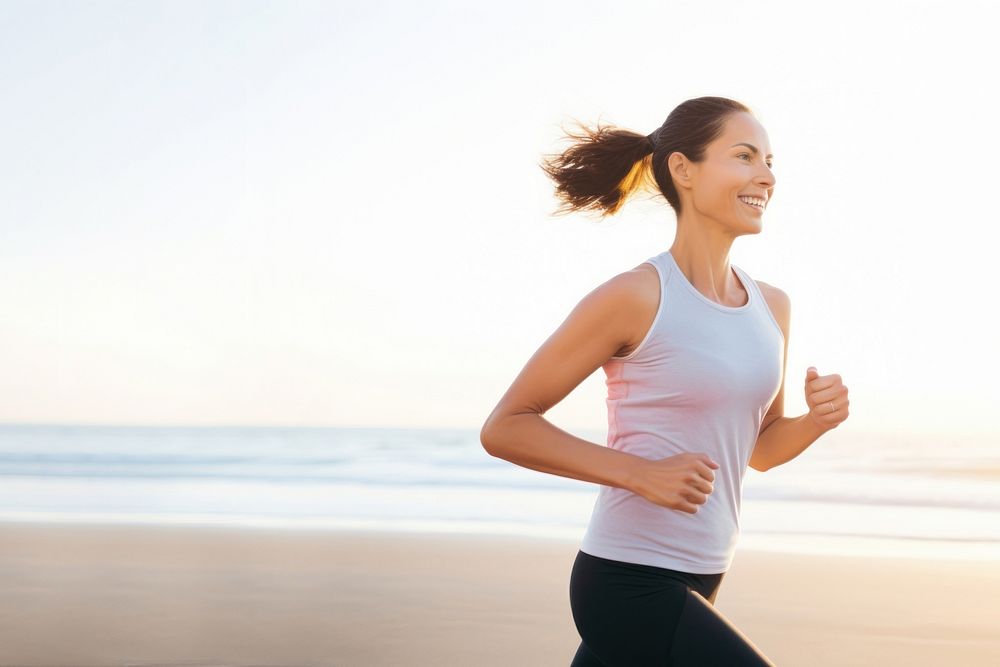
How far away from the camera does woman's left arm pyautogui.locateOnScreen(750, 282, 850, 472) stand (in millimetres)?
1817

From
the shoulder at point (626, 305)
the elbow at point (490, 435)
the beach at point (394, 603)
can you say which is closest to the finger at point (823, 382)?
the shoulder at point (626, 305)

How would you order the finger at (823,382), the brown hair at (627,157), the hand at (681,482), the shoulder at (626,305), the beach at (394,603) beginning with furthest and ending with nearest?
the beach at (394,603) < the brown hair at (627,157) < the finger at (823,382) < the shoulder at (626,305) < the hand at (681,482)

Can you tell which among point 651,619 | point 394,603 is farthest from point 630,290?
point 394,603

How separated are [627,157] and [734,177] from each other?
299mm

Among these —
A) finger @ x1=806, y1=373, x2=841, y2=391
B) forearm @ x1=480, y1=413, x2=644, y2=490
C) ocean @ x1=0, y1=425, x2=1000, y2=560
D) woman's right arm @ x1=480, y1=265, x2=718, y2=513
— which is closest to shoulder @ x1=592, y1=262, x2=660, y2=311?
woman's right arm @ x1=480, y1=265, x2=718, y2=513

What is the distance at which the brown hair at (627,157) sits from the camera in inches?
75.6

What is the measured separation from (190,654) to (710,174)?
3.65m

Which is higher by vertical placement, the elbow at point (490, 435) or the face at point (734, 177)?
the face at point (734, 177)

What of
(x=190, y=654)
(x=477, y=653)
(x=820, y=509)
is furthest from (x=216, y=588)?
(x=820, y=509)

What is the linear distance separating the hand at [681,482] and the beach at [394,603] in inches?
128

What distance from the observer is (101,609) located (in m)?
5.53

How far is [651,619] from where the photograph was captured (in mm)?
1612

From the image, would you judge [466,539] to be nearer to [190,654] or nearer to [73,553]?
[73,553]

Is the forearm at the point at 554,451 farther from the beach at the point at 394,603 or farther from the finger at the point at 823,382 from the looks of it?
the beach at the point at 394,603
